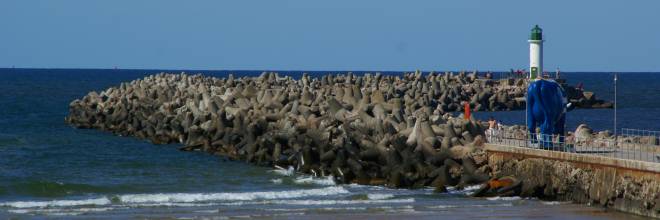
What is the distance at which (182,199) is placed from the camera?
25125 mm

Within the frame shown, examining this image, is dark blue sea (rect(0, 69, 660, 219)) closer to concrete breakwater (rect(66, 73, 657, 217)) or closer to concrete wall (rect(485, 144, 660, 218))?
concrete wall (rect(485, 144, 660, 218))

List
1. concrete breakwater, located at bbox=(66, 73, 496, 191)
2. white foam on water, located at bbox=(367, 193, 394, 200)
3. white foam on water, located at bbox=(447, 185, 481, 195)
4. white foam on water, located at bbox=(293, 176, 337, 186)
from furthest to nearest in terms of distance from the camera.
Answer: white foam on water, located at bbox=(293, 176, 337, 186) < concrete breakwater, located at bbox=(66, 73, 496, 191) < white foam on water, located at bbox=(447, 185, 481, 195) < white foam on water, located at bbox=(367, 193, 394, 200)

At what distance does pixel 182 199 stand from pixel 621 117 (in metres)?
35.9

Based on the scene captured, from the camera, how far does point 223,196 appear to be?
25719mm

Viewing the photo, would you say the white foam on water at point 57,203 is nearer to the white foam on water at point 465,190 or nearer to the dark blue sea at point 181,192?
the dark blue sea at point 181,192

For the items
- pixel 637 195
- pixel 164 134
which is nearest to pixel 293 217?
pixel 637 195

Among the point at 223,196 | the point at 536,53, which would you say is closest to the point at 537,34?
the point at 536,53

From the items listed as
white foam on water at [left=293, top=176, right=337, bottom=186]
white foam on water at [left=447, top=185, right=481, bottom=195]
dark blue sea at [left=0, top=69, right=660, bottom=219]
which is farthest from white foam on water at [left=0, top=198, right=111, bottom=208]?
white foam on water at [left=447, top=185, right=481, bottom=195]

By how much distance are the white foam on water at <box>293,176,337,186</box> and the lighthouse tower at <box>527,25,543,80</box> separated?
4404 mm

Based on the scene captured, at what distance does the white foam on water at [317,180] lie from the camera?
2730 centimetres

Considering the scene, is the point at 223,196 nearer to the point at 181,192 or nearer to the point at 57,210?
the point at 181,192

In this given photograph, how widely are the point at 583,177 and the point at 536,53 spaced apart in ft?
13.5

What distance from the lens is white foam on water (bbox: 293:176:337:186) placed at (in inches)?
1075

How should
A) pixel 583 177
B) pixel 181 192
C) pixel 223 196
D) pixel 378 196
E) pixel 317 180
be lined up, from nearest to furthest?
pixel 583 177
pixel 378 196
pixel 223 196
pixel 181 192
pixel 317 180
